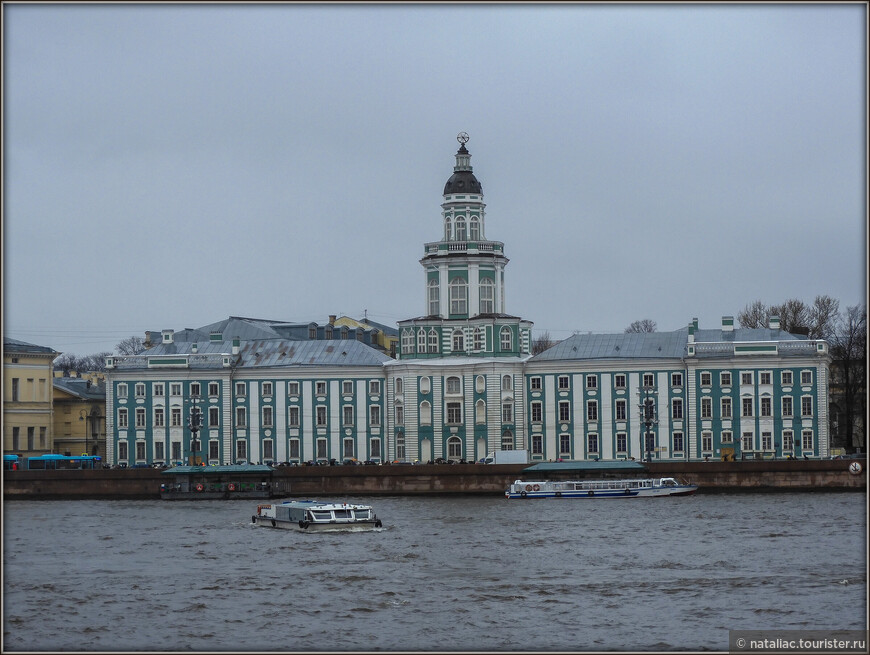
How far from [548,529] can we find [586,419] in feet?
97.6

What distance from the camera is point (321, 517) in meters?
58.8

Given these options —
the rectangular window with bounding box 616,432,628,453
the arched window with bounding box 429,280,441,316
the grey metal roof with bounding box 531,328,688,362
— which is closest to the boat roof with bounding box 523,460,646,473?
the rectangular window with bounding box 616,432,628,453

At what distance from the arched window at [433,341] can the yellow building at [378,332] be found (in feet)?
45.6

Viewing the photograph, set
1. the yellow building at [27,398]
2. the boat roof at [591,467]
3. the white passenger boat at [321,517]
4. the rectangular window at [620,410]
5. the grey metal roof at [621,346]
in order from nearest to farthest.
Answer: the white passenger boat at [321,517]
the boat roof at [591,467]
the rectangular window at [620,410]
the grey metal roof at [621,346]
the yellow building at [27,398]

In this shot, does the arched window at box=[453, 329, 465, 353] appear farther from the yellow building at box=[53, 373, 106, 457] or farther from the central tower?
the yellow building at box=[53, 373, 106, 457]

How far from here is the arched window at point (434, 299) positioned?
293 feet

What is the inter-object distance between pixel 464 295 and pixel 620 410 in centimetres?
1048

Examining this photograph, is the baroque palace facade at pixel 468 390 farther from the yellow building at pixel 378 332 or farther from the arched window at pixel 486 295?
the yellow building at pixel 378 332

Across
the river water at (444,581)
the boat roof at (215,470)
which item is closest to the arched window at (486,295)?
the boat roof at (215,470)

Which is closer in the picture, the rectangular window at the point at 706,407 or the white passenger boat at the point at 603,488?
the white passenger boat at the point at 603,488

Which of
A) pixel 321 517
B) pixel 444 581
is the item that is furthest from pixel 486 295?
pixel 444 581

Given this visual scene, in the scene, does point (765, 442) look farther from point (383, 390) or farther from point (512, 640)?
point (512, 640)

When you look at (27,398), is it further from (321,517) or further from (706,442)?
(321,517)

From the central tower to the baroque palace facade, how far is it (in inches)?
3.0
